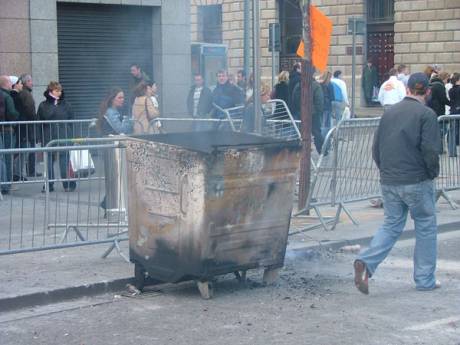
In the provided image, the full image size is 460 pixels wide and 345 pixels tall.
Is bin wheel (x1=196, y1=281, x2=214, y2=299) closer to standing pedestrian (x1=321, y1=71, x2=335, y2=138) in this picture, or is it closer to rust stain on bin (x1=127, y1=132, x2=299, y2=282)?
rust stain on bin (x1=127, y1=132, x2=299, y2=282)

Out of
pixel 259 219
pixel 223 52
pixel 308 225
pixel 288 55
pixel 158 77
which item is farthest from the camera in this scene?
pixel 288 55

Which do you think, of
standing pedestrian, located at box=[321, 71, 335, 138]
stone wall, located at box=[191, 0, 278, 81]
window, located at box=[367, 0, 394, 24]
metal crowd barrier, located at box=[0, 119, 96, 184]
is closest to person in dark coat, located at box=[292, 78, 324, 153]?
standing pedestrian, located at box=[321, 71, 335, 138]

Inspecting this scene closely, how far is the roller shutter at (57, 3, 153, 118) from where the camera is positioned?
1731 cm

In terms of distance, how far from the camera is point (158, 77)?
1827 centimetres

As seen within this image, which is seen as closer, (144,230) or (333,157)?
(144,230)

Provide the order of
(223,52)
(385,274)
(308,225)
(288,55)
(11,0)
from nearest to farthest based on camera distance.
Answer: (385,274)
(308,225)
(11,0)
(223,52)
(288,55)

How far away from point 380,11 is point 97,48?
18162 mm

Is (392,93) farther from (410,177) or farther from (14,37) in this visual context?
(410,177)

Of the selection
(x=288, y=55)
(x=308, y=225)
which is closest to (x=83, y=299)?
(x=308, y=225)

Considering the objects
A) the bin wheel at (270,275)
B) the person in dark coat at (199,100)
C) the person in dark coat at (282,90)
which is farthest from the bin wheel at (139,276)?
the person in dark coat at (282,90)

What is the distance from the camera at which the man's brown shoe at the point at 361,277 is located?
7.56 meters

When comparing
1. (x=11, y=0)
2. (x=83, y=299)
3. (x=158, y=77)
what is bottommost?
(x=83, y=299)

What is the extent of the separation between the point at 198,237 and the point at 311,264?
194 cm

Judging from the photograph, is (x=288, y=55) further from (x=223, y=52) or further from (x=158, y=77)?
(x=158, y=77)
